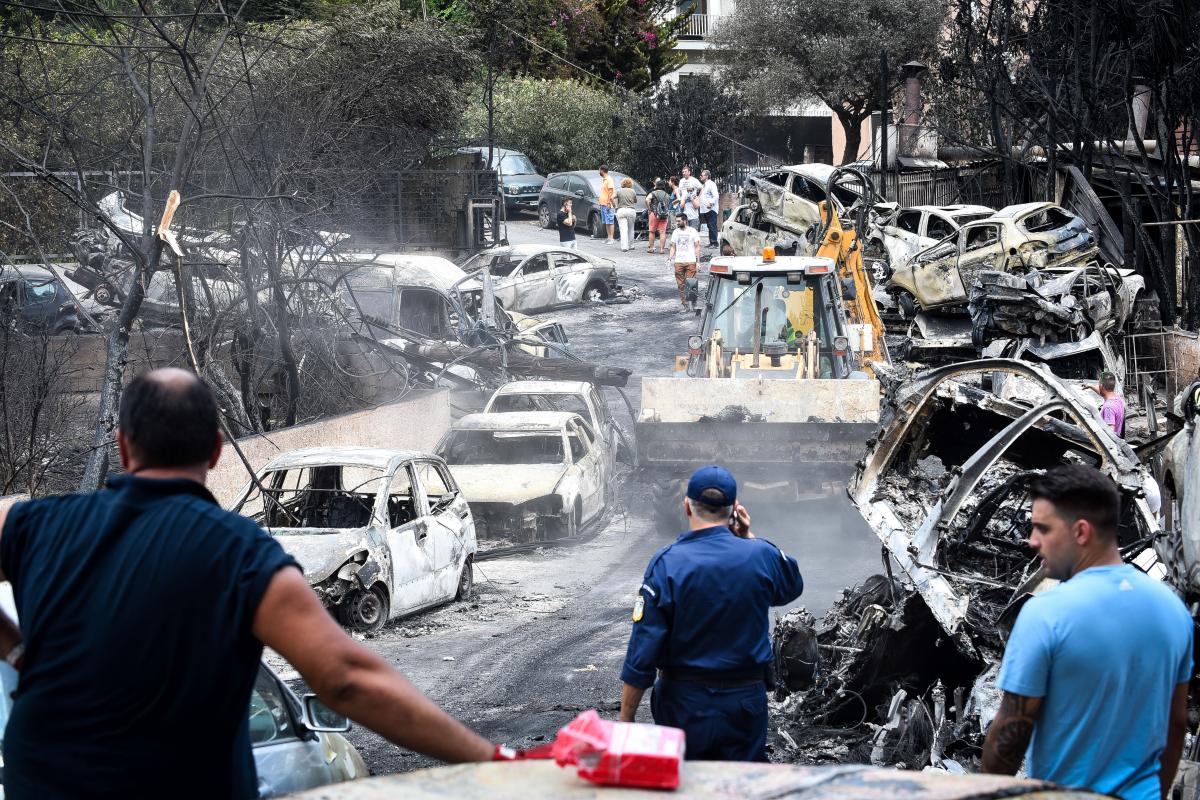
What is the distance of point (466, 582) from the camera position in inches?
457

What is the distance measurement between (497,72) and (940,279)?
707 inches

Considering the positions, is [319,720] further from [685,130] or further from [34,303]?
[685,130]

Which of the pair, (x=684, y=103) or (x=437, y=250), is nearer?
(x=437, y=250)

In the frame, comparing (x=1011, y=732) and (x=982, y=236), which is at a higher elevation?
(x=982, y=236)

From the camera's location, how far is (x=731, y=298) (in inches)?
591

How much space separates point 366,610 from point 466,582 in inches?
63.5

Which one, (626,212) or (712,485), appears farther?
(626,212)

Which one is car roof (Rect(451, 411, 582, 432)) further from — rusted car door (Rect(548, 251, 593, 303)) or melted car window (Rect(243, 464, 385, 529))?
rusted car door (Rect(548, 251, 593, 303))

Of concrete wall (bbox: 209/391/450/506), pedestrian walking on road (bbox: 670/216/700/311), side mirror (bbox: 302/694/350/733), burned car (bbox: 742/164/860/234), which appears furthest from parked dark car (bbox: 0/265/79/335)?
burned car (bbox: 742/164/860/234)

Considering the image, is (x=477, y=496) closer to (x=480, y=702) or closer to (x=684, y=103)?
(x=480, y=702)

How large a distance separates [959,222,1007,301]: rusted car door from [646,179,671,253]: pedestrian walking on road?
451 inches

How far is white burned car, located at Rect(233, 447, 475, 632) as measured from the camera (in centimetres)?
993

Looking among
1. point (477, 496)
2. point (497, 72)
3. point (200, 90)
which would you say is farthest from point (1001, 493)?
point (497, 72)

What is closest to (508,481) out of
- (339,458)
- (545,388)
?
(545,388)
